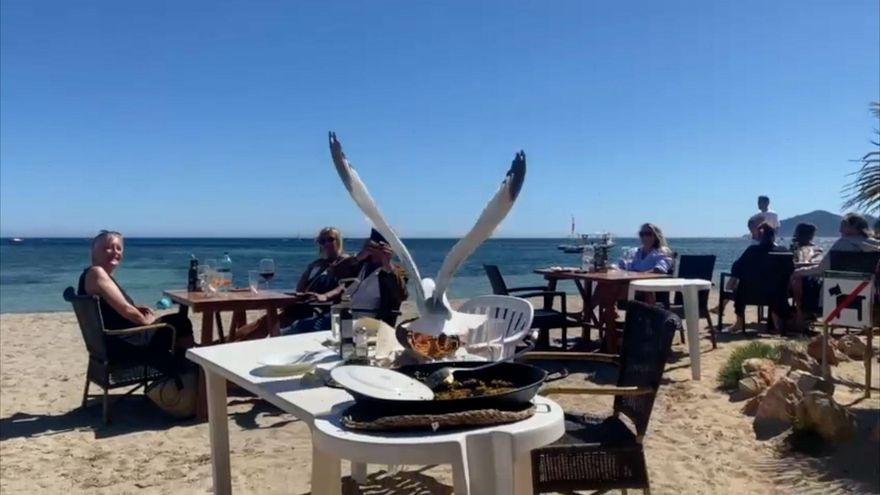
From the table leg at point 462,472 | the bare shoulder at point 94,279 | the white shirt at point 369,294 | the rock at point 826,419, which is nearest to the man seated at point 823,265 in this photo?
the rock at point 826,419

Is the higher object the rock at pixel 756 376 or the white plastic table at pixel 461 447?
the white plastic table at pixel 461 447

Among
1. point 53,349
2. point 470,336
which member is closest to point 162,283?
point 53,349

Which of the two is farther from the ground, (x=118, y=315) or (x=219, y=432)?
(x=118, y=315)

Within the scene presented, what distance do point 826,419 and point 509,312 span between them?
1555mm

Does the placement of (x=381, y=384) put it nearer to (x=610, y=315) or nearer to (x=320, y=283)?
(x=320, y=283)

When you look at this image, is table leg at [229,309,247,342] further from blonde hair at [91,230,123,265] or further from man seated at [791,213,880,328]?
man seated at [791,213,880,328]

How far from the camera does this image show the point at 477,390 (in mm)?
1446

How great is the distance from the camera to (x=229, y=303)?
14.1ft

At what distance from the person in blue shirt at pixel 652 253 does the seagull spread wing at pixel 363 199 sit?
4.29m

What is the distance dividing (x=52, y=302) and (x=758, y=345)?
14.2 meters

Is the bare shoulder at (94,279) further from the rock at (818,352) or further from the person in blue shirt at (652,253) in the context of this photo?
the rock at (818,352)

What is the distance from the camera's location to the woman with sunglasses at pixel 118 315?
400 cm

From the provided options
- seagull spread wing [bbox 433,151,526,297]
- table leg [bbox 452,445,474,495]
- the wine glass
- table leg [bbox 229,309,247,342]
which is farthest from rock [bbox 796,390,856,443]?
table leg [bbox 229,309,247,342]

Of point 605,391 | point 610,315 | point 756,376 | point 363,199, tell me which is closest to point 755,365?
point 756,376
